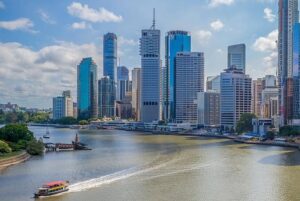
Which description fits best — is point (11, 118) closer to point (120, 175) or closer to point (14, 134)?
point (14, 134)

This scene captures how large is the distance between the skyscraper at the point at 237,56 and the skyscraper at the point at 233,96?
212ft

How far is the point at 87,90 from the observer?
520 feet

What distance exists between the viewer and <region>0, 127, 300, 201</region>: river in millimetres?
22844

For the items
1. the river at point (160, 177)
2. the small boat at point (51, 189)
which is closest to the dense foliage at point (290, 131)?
the river at point (160, 177)

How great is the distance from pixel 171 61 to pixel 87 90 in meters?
39.5

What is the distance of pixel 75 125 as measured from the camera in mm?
132000

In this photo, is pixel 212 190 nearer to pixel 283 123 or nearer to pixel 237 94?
pixel 283 123

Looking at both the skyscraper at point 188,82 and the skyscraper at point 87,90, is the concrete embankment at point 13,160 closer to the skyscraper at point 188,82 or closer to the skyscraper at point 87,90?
the skyscraper at point 188,82

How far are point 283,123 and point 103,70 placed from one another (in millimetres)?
114736

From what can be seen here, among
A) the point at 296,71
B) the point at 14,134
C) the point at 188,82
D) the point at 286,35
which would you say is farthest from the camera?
the point at 188,82

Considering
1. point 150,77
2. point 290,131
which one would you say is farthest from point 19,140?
point 150,77

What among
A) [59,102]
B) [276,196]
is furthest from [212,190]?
[59,102]

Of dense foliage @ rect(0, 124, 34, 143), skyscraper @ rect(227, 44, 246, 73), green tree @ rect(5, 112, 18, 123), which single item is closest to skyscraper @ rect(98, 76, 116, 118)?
green tree @ rect(5, 112, 18, 123)

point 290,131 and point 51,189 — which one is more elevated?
point 290,131
